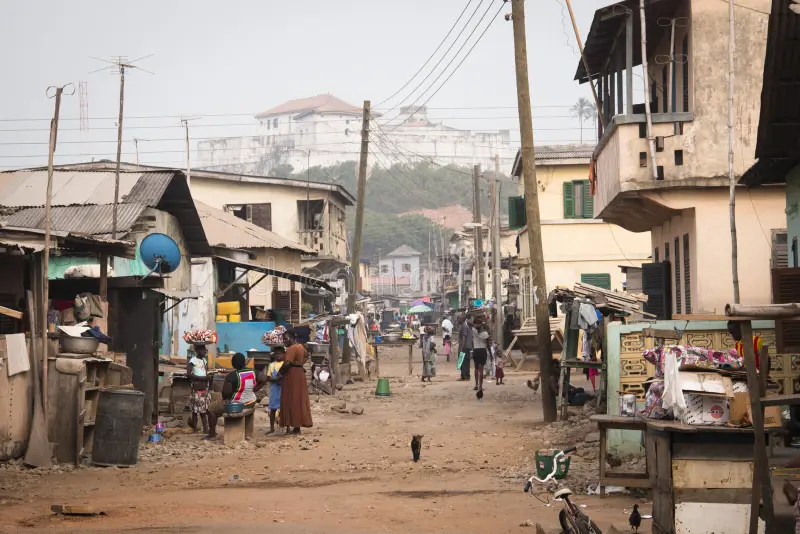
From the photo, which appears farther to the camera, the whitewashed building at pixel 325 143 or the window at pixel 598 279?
the whitewashed building at pixel 325 143

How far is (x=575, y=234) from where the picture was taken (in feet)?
131

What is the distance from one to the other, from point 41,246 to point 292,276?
15.8m

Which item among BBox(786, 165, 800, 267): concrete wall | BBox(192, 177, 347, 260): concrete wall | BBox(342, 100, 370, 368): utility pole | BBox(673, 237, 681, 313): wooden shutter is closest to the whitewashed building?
BBox(192, 177, 347, 260): concrete wall

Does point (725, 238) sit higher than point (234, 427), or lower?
higher

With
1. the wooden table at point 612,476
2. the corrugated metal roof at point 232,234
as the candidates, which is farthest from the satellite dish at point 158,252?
the corrugated metal roof at point 232,234

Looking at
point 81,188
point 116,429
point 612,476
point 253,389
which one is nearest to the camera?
point 612,476

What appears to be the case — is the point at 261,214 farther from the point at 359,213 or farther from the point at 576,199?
the point at 576,199

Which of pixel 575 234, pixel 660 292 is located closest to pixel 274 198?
pixel 575 234

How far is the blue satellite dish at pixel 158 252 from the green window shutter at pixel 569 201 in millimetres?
23630

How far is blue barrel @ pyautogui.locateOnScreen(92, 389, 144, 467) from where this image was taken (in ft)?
45.1

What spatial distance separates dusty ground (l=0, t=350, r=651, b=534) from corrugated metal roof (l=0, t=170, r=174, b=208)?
659 centimetres

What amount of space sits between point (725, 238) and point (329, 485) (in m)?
9.26

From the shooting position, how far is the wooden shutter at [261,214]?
48.4m

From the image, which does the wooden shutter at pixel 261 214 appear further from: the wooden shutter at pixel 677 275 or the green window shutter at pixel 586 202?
the wooden shutter at pixel 677 275
